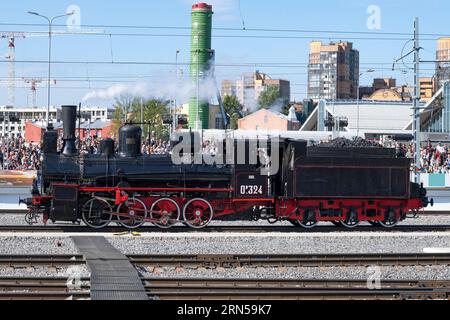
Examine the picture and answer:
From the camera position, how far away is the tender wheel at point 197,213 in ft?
75.0

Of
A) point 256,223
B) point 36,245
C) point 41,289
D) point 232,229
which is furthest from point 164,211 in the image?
point 41,289

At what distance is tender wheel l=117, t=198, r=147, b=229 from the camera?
22.4 m

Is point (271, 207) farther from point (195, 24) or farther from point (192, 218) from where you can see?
point (195, 24)

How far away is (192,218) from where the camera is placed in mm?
23047

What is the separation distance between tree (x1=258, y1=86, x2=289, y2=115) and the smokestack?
99876 mm

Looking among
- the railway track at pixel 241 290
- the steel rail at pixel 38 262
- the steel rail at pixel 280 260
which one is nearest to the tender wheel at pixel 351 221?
the steel rail at pixel 280 260

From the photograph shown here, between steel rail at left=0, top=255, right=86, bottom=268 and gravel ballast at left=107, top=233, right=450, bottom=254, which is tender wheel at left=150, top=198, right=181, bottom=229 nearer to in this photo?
gravel ballast at left=107, top=233, right=450, bottom=254

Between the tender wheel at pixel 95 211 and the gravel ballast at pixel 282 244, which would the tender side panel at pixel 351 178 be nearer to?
the gravel ballast at pixel 282 244

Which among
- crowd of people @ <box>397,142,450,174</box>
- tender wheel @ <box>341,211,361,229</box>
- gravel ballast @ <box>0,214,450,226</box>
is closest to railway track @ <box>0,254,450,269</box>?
tender wheel @ <box>341,211,361,229</box>

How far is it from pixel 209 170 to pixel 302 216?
10.9 ft

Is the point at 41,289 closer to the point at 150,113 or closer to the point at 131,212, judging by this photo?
the point at 131,212

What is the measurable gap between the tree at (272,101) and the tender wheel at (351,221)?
323 ft

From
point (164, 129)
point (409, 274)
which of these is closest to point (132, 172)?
point (409, 274)
